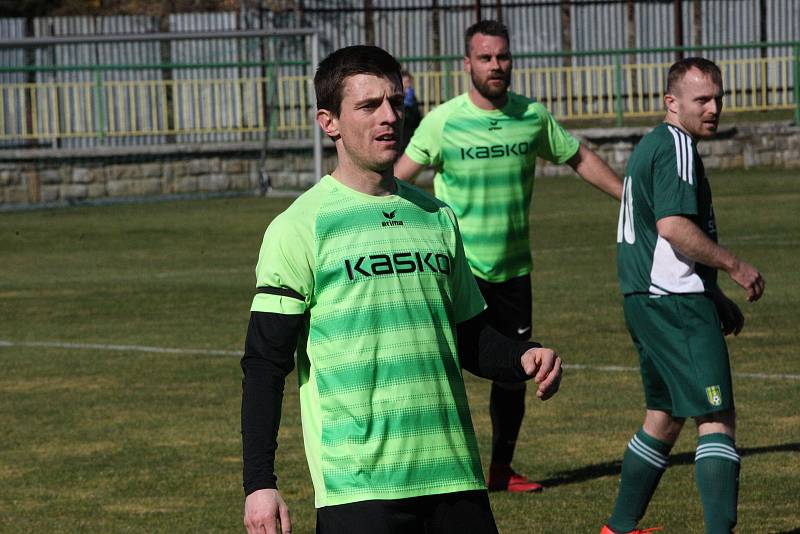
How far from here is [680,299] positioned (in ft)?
22.0

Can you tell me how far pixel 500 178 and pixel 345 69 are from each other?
4.51 metres

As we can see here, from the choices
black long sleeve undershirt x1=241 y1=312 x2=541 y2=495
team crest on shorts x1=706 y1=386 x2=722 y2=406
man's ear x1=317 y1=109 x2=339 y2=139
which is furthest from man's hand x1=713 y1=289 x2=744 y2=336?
man's ear x1=317 y1=109 x2=339 y2=139

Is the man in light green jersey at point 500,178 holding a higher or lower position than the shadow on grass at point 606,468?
higher

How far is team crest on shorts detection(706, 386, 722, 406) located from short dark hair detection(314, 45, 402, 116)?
2680mm

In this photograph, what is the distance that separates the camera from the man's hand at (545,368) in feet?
13.9

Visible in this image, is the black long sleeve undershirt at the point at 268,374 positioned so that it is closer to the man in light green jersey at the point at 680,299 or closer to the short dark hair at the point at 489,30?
the man in light green jersey at the point at 680,299

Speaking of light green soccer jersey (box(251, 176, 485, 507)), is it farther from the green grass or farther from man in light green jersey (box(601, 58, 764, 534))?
the green grass

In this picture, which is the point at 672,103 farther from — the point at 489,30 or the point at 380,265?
the point at 380,265

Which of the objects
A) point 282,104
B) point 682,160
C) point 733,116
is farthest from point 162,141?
point 682,160

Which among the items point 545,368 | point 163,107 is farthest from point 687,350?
point 163,107

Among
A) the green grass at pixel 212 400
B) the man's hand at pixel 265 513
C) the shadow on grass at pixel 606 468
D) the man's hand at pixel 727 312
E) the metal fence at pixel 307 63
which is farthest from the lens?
the metal fence at pixel 307 63

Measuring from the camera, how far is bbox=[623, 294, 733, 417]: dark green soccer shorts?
6.57 meters

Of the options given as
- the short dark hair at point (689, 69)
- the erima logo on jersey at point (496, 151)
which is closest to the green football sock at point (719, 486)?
the short dark hair at point (689, 69)

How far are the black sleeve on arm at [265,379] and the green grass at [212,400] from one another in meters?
3.58
